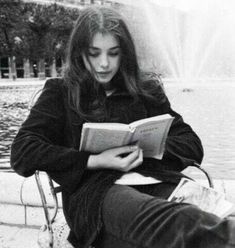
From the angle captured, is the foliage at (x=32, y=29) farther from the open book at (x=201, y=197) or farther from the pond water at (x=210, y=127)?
the open book at (x=201, y=197)

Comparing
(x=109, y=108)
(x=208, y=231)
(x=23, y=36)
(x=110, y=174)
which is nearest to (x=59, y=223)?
(x=110, y=174)

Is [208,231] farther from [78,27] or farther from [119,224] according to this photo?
[78,27]

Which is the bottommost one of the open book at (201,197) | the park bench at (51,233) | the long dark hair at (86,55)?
the park bench at (51,233)

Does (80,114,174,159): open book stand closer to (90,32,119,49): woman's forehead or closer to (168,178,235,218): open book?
(168,178,235,218): open book

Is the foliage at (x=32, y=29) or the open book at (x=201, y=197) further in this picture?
the foliage at (x=32, y=29)

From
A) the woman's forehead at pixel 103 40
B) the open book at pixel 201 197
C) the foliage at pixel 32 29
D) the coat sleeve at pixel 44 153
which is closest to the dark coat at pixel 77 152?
the coat sleeve at pixel 44 153

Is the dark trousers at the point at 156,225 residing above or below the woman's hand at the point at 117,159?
below

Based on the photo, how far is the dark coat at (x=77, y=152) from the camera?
1.89 m

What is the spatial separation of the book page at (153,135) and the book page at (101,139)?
0.18ft

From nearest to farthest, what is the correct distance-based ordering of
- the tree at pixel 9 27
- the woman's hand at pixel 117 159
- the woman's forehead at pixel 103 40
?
the woman's hand at pixel 117 159 → the woman's forehead at pixel 103 40 → the tree at pixel 9 27

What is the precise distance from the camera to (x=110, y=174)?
6.45ft

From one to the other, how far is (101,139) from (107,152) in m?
0.06

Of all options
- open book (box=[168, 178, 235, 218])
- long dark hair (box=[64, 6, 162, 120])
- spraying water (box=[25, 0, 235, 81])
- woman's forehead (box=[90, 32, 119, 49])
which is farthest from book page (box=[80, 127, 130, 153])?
spraying water (box=[25, 0, 235, 81])

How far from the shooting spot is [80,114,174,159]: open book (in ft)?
6.12
